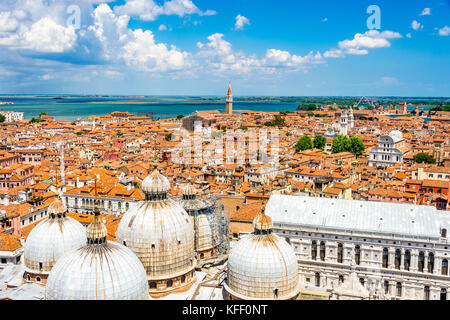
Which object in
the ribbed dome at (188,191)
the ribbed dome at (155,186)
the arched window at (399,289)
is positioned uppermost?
the ribbed dome at (155,186)

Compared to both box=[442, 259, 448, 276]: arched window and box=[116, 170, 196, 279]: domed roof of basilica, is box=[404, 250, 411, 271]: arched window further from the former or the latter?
box=[116, 170, 196, 279]: domed roof of basilica

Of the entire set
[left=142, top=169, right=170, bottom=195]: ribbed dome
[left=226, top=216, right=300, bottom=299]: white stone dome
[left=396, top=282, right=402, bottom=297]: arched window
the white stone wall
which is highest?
[left=142, top=169, right=170, bottom=195]: ribbed dome

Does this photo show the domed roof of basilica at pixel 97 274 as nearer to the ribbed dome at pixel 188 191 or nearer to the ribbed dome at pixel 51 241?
the ribbed dome at pixel 51 241

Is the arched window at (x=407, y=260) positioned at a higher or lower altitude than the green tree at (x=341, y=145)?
lower

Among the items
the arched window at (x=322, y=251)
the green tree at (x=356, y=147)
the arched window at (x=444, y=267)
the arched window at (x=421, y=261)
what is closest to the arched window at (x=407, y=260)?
the arched window at (x=421, y=261)

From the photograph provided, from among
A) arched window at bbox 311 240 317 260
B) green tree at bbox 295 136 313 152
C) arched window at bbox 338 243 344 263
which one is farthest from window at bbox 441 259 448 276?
green tree at bbox 295 136 313 152

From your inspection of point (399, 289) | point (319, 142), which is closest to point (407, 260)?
point (399, 289)

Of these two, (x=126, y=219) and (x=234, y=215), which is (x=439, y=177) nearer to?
(x=234, y=215)

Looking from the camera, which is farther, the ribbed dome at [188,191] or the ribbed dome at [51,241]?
the ribbed dome at [188,191]
